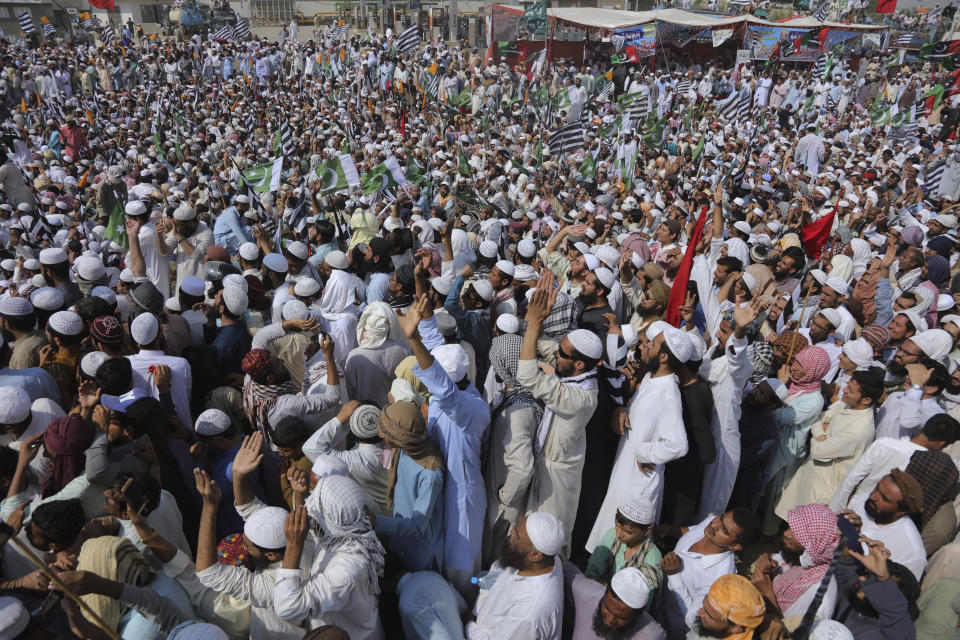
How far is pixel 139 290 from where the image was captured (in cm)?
375

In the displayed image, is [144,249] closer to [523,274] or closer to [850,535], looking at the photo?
[523,274]

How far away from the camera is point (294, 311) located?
3.66m

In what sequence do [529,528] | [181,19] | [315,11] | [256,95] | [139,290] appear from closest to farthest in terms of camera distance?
[529,528] < [139,290] < [256,95] < [181,19] < [315,11]

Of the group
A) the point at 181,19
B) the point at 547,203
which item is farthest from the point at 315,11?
the point at 547,203

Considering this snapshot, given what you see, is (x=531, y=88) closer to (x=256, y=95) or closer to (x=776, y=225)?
(x=256, y=95)

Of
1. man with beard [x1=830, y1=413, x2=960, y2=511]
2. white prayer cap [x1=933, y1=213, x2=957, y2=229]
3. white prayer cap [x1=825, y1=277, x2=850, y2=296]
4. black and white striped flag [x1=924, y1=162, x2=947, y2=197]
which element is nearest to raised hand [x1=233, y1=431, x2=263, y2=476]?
man with beard [x1=830, y1=413, x2=960, y2=511]

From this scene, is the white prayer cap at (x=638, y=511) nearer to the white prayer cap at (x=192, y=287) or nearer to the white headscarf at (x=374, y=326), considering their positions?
the white headscarf at (x=374, y=326)

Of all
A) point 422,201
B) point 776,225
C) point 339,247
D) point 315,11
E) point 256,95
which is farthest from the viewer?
point 315,11

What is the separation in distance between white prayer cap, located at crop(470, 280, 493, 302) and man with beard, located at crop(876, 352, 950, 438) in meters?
2.68

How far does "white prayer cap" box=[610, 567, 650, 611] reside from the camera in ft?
7.04

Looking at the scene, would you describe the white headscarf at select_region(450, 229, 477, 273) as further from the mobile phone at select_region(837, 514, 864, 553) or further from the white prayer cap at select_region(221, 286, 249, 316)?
the mobile phone at select_region(837, 514, 864, 553)

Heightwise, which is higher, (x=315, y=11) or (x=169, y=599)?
(x=315, y=11)

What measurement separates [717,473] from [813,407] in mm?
731

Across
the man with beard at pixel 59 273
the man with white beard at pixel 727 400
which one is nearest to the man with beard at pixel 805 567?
the man with white beard at pixel 727 400
